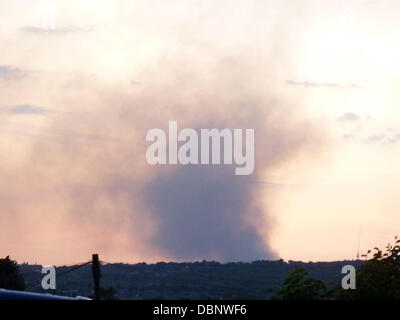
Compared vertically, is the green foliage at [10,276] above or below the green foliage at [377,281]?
above

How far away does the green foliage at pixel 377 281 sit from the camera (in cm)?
5033

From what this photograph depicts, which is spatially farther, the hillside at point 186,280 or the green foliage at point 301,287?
the hillside at point 186,280

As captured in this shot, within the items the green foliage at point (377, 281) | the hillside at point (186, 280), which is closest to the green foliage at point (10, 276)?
the hillside at point (186, 280)

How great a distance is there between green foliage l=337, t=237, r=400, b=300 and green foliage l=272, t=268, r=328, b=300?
2704mm

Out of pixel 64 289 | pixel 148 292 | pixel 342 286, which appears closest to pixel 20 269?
pixel 64 289

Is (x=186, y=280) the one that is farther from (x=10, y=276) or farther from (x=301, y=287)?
(x=301, y=287)

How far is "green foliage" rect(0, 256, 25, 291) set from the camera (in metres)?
91.8

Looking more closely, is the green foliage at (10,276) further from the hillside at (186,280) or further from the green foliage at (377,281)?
the green foliage at (377,281)

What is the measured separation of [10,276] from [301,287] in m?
52.0

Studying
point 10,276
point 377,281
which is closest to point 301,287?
point 377,281

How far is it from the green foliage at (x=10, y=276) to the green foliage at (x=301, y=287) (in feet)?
161

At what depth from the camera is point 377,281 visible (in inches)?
2010

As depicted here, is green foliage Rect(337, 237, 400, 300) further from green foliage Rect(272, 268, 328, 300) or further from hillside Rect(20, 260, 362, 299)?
hillside Rect(20, 260, 362, 299)
